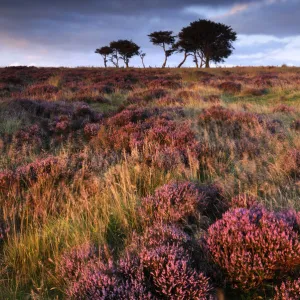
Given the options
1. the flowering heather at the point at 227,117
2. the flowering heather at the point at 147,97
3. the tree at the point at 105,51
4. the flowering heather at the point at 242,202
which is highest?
the tree at the point at 105,51

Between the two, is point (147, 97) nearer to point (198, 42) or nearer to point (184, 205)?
point (184, 205)

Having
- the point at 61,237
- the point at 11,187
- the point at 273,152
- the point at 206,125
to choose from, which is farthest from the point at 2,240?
the point at 206,125

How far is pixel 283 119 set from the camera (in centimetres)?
797

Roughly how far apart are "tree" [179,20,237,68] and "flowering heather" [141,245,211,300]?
43.1 m

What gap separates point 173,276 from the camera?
81.0 inches

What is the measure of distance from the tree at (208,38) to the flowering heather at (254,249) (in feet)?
140

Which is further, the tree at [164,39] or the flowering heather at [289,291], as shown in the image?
the tree at [164,39]

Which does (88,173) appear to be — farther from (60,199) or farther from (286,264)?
(286,264)

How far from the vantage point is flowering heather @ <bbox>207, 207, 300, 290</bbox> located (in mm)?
2172

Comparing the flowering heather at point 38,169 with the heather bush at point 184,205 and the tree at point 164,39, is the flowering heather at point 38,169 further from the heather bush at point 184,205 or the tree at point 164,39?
the tree at point 164,39

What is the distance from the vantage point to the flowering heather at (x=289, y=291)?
2010 mm

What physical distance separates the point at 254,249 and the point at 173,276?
2.32 ft

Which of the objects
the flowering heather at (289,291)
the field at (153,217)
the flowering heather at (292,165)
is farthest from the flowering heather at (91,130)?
the flowering heather at (289,291)

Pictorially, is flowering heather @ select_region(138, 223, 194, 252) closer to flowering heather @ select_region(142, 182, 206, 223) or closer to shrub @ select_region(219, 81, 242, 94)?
flowering heather @ select_region(142, 182, 206, 223)
